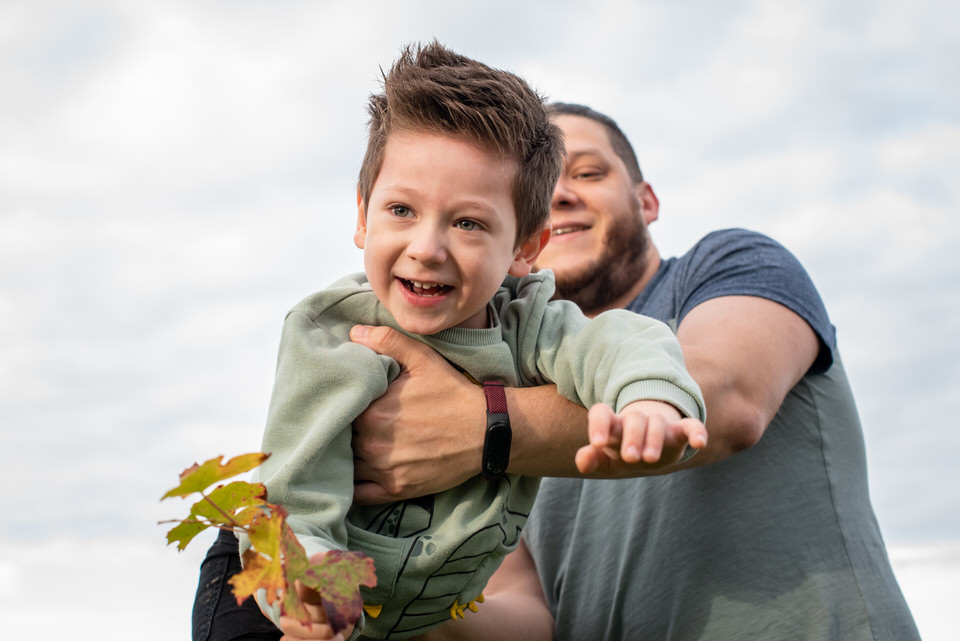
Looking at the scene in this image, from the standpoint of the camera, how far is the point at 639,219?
195 inches

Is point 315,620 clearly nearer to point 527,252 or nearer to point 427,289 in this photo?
point 427,289

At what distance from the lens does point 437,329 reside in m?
2.46

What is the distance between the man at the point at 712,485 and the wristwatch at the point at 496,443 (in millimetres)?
37

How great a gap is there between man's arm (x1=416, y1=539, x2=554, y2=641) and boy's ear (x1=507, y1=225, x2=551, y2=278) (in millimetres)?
1320

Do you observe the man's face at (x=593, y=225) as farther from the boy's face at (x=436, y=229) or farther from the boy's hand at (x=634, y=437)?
the boy's hand at (x=634, y=437)

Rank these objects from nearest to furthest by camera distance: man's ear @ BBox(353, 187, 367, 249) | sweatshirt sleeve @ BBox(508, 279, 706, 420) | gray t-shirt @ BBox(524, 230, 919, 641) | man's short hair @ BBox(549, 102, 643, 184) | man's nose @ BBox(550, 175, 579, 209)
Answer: sweatshirt sleeve @ BBox(508, 279, 706, 420) → man's ear @ BBox(353, 187, 367, 249) → gray t-shirt @ BBox(524, 230, 919, 641) → man's nose @ BBox(550, 175, 579, 209) → man's short hair @ BBox(549, 102, 643, 184)

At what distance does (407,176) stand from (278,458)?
0.83 m

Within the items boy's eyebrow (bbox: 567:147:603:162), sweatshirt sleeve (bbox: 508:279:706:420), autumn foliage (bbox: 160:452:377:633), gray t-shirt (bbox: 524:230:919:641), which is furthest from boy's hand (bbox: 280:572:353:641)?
boy's eyebrow (bbox: 567:147:603:162)

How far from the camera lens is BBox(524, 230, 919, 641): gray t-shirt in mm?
3291

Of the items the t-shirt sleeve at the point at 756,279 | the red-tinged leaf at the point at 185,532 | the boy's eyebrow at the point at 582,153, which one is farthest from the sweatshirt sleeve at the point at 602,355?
the boy's eyebrow at the point at 582,153

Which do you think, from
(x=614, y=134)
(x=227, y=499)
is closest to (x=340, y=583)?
(x=227, y=499)

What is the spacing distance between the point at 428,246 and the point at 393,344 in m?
0.42

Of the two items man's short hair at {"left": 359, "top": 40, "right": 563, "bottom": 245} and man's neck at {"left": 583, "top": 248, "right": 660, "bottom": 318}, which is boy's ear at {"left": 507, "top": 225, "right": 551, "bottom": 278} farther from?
man's neck at {"left": 583, "top": 248, "right": 660, "bottom": 318}

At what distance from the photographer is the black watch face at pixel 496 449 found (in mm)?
2514
